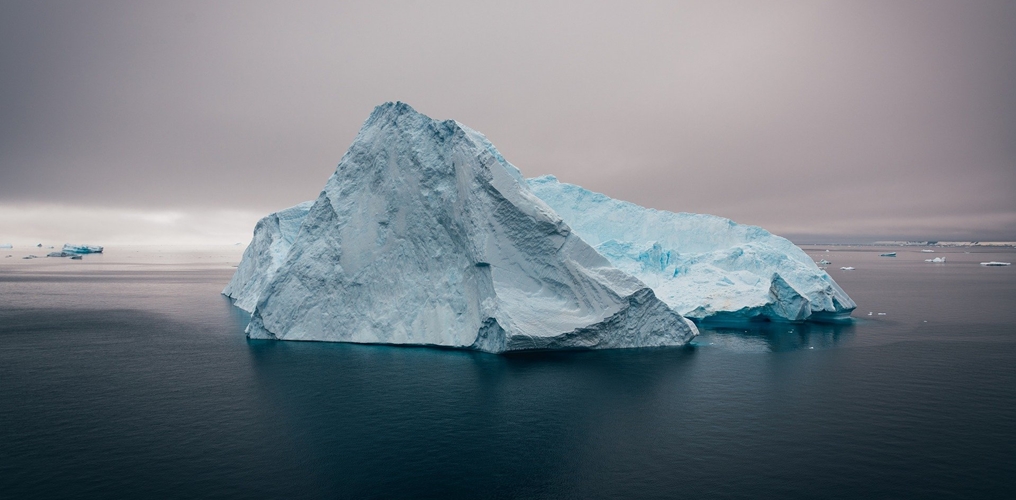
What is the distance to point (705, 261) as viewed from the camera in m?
42.2

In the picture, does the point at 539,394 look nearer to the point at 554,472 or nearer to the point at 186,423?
the point at 554,472

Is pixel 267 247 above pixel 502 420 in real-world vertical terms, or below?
above

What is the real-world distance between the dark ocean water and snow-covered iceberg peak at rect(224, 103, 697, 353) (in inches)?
55.3

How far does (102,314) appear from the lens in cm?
4084

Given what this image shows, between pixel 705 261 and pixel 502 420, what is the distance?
28509 millimetres

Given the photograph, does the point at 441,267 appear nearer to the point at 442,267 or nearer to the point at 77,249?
the point at 442,267

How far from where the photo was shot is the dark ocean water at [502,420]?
44.6 ft

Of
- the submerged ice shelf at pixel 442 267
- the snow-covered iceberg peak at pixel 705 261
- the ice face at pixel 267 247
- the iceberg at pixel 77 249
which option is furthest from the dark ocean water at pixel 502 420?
the iceberg at pixel 77 249

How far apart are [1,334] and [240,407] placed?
2278cm

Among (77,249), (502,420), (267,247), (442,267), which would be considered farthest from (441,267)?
(77,249)

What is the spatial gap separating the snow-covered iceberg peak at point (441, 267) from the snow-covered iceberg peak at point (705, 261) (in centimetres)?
973

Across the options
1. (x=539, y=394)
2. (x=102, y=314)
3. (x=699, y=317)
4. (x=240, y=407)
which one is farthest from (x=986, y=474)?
(x=102, y=314)

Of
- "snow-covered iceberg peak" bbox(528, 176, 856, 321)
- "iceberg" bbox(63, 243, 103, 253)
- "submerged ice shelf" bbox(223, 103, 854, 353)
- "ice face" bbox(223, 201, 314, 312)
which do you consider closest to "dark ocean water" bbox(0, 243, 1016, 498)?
"submerged ice shelf" bbox(223, 103, 854, 353)

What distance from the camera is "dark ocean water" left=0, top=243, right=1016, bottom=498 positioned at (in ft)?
44.6
